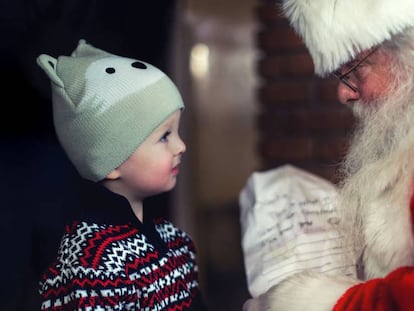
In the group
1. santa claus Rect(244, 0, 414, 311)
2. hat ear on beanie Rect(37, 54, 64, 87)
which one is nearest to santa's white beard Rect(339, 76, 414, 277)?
santa claus Rect(244, 0, 414, 311)

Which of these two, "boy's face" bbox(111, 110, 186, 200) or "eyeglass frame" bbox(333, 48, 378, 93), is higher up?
"eyeglass frame" bbox(333, 48, 378, 93)

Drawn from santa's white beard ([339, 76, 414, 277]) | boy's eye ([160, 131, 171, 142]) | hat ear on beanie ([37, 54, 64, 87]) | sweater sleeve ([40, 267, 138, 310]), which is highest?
hat ear on beanie ([37, 54, 64, 87])

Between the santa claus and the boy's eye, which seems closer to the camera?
the santa claus

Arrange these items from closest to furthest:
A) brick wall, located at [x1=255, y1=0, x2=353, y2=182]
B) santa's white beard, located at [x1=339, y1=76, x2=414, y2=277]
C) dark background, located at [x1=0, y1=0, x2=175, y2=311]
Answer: santa's white beard, located at [x1=339, y1=76, x2=414, y2=277], dark background, located at [x1=0, y1=0, x2=175, y2=311], brick wall, located at [x1=255, y1=0, x2=353, y2=182]

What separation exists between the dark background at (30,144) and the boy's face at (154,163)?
5.0 inches

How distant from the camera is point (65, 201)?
113cm

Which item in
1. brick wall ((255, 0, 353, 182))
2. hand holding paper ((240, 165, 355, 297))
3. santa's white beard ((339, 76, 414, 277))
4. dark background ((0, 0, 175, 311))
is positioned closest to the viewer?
santa's white beard ((339, 76, 414, 277))

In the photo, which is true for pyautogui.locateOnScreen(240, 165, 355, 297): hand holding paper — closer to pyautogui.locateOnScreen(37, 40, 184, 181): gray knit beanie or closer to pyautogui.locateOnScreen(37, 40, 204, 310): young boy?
pyautogui.locateOnScreen(37, 40, 204, 310): young boy

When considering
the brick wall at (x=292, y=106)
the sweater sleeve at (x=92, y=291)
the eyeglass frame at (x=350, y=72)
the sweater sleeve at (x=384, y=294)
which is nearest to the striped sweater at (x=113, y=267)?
the sweater sleeve at (x=92, y=291)

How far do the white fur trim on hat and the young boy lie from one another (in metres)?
0.25

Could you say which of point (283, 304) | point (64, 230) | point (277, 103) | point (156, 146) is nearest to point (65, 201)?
point (64, 230)

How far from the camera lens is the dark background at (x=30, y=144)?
42.3 inches

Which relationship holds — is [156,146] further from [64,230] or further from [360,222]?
[360,222]

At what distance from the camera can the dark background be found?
1.07 meters
